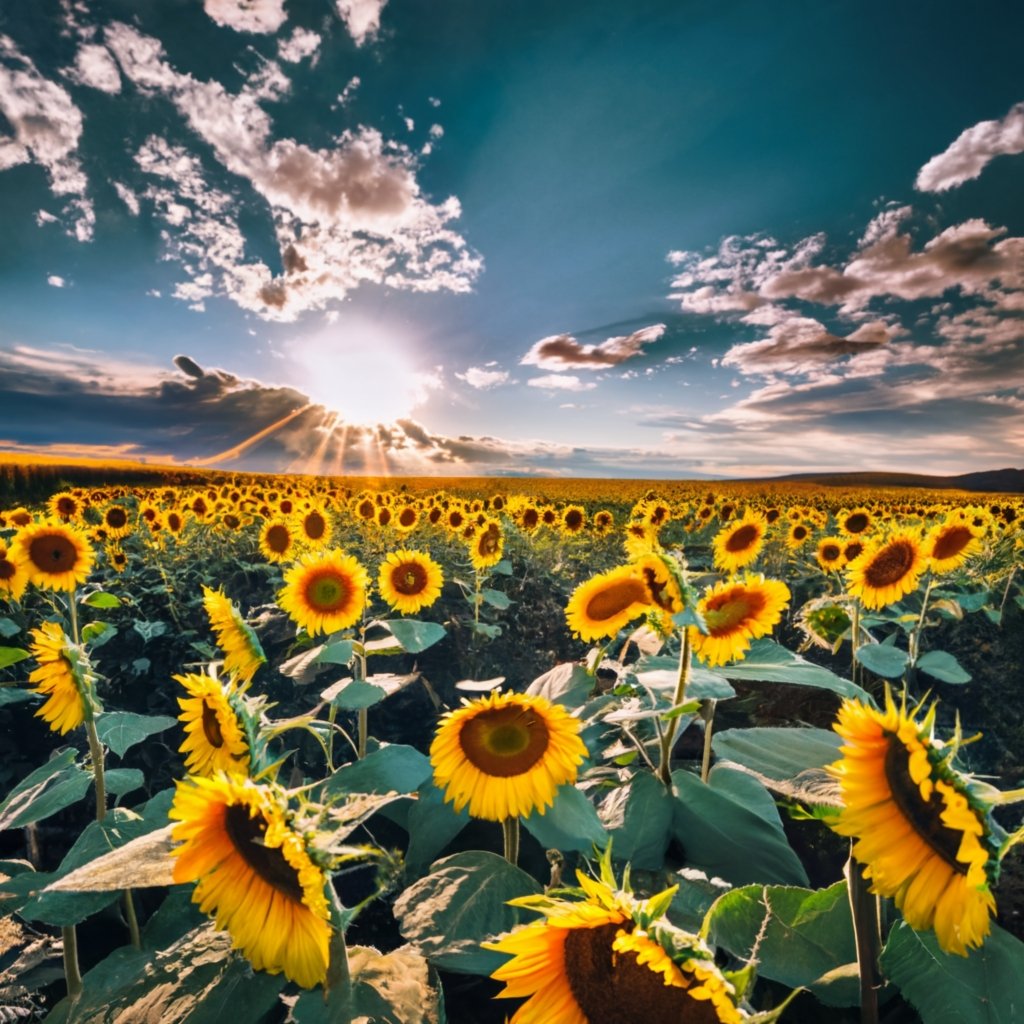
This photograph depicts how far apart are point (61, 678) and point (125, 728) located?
0.79 feet

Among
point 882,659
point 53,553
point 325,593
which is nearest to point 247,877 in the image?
point 325,593

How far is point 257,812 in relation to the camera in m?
0.90

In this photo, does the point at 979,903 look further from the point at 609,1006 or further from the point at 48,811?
the point at 48,811

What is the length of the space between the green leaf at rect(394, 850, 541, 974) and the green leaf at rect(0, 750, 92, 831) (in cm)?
103

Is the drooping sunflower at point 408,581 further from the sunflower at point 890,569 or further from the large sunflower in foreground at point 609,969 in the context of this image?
the large sunflower in foreground at point 609,969

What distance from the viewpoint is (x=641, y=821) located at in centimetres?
151

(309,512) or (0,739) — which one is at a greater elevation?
(309,512)

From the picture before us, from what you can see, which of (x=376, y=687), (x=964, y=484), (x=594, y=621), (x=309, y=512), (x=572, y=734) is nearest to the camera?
(x=572, y=734)

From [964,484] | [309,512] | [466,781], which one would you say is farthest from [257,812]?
[964,484]

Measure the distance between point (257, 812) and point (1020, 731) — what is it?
214 inches

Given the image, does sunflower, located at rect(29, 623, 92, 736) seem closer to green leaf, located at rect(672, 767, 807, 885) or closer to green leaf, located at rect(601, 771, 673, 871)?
green leaf, located at rect(601, 771, 673, 871)

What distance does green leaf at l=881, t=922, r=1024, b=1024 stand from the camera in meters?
0.88

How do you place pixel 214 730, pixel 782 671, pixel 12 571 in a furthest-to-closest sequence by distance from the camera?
pixel 12 571 → pixel 782 671 → pixel 214 730

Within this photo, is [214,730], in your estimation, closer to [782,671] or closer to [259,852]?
[259,852]
